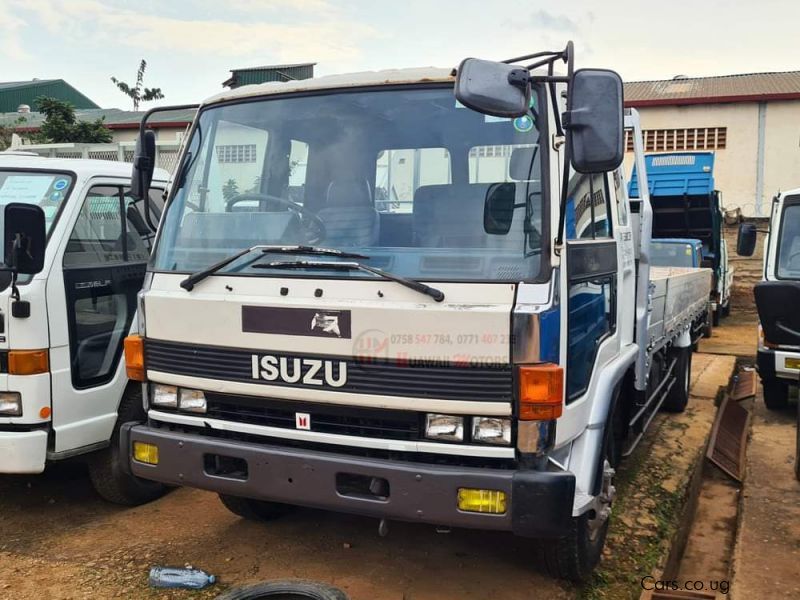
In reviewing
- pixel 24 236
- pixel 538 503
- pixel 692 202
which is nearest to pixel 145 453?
pixel 24 236

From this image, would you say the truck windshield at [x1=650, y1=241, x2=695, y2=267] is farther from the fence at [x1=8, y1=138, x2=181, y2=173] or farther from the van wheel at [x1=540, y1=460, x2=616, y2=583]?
the van wheel at [x1=540, y1=460, x2=616, y2=583]

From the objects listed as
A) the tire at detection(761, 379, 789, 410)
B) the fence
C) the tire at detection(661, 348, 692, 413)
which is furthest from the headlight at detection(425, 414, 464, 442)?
the fence

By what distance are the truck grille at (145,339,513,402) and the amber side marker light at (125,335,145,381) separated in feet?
1.15

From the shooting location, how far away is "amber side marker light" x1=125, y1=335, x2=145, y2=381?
3469mm

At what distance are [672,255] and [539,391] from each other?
1052 centimetres

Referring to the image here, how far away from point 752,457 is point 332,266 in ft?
15.4

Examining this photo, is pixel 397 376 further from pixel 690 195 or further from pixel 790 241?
pixel 690 195

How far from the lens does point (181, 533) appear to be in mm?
4152

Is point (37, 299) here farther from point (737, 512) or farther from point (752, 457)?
point (752, 457)

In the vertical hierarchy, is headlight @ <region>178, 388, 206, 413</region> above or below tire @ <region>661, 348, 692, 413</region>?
above

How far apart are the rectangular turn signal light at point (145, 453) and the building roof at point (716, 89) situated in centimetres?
1837

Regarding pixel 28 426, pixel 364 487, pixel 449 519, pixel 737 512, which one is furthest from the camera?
pixel 737 512

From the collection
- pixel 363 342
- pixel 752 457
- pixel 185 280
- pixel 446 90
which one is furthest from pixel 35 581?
pixel 752 457

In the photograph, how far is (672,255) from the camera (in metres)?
12.4
